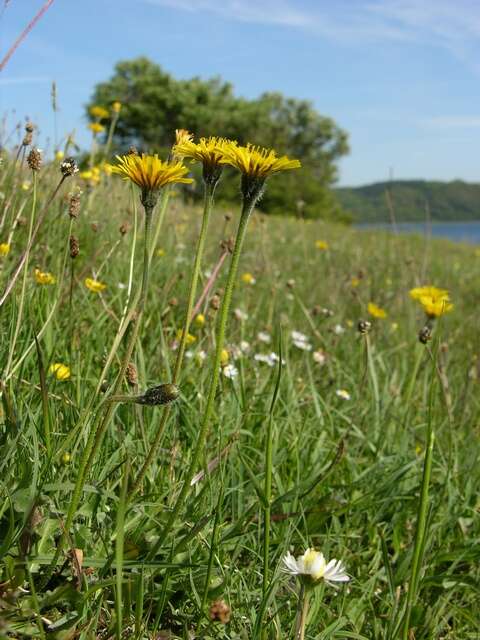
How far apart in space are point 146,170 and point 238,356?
1.05m

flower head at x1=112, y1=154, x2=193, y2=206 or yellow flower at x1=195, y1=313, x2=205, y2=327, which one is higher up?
flower head at x1=112, y1=154, x2=193, y2=206

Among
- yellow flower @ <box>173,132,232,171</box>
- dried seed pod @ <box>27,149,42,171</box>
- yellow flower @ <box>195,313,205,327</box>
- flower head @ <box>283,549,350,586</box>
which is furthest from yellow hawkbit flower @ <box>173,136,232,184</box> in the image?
yellow flower @ <box>195,313,205,327</box>

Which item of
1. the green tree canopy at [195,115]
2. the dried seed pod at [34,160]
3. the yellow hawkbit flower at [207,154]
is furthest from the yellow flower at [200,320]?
the green tree canopy at [195,115]

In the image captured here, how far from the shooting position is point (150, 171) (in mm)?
890

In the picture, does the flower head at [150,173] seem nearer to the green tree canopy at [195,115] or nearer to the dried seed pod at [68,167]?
the dried seed pod at [68,167]

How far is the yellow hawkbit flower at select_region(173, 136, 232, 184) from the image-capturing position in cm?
92

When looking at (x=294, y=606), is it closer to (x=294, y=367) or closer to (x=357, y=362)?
(x=294, y=367)

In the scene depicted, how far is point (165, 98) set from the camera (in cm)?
3375

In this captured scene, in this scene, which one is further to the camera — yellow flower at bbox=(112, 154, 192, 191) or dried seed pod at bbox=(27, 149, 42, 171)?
dried seed pod at bbox=(27, 149, 42, 171)

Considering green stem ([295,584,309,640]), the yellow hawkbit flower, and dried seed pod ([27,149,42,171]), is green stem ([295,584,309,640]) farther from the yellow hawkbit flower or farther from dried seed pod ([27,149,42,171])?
dried seed pod ([27,149,42,171])

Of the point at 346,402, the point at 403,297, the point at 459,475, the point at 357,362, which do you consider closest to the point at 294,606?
the point at 459,475

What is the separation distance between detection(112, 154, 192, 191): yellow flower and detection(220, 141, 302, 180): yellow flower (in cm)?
6

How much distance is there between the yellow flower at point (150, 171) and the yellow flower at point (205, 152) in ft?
0.10

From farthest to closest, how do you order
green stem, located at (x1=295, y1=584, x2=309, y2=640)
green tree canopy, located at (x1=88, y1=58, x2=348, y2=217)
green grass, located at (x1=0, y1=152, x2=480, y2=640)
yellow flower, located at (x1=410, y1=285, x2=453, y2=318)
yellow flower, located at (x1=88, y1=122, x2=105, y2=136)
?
green tree canopy, located at (x1=88, y1=58, x2=348, y2=217) < yellow flower, located at (x1=88, y1=122, x2=105, y2=136) < yellow flower, located at (x1=410, y1=285, x2=453, y2=318) < green grass, located at (x1=0, y1=152, x2=480, y2=640) < green stem, located at (x1=295, y1=584, x2=309, y2=640)
